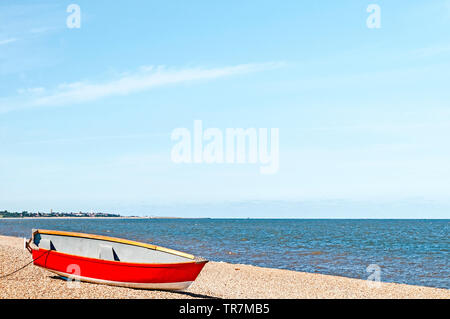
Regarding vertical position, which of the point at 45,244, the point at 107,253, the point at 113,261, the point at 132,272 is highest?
the point at 45,244

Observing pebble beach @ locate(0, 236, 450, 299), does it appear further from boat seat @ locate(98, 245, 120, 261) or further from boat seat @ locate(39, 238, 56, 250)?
boat seat @ locate(98, 245, 120, 261)

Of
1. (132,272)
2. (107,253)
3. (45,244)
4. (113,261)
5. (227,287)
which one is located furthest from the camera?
(227,287)

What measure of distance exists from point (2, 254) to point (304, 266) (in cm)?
2003

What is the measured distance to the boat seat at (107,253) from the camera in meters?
16.6

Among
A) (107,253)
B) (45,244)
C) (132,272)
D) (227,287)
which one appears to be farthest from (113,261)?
(227,287)

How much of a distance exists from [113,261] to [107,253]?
1.05 meters

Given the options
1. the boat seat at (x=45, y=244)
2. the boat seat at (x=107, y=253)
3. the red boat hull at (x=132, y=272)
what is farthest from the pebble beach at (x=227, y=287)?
the boat seat at (x=107, y=253)

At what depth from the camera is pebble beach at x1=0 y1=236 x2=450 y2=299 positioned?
46.1ft

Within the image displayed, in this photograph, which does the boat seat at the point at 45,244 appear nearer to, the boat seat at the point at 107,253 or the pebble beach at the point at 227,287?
the pebble beach at the point at 227,287

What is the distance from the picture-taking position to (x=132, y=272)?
51.2 feet

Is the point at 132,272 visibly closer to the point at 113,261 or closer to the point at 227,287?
the point at 113,261
